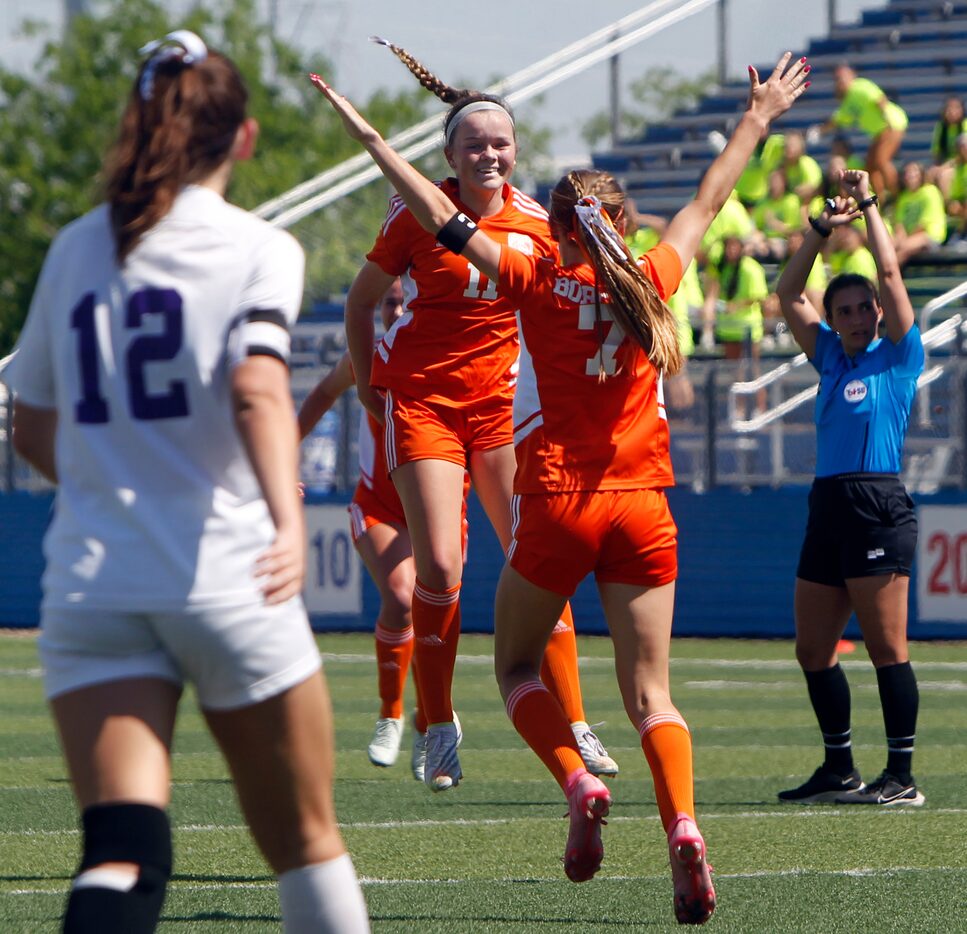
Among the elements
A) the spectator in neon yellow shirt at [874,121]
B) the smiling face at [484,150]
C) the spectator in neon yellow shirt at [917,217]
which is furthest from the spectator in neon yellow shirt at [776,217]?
the smiling face at [484,150]

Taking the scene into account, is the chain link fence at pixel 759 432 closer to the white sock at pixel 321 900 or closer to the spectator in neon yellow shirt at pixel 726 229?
the spectator in neon yellow shirt at pixel 726 229

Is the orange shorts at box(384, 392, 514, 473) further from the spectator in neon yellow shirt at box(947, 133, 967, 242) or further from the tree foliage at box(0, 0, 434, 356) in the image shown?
the tree foliage at box(0, 0, 434, 356)

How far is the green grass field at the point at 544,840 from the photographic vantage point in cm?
544

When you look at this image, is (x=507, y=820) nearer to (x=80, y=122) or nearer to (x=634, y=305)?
(x=634, y=305)

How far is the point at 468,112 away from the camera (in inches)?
254

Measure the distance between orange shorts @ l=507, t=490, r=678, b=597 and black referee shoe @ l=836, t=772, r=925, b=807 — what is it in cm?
264

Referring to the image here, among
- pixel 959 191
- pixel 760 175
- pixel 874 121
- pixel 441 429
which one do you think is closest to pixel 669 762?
pixel 441 429

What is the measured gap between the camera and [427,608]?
22.7ft

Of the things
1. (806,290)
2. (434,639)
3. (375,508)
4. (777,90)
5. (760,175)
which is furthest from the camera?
(760,175)

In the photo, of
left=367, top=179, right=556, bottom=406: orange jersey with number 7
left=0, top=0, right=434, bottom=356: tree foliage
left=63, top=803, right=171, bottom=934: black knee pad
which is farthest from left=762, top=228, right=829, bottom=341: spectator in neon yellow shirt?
left=0, top=0, right=434, bottom=356: tree foliage

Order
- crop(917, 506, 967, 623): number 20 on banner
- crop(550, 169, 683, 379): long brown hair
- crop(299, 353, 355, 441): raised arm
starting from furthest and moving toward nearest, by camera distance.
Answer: crop(917, 506, 967, 623): number 20 on banner, crop(299, 353, 355, 441): raised arm, crop(550, 169, 683, 379): long brown hair

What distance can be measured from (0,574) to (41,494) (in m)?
0.92

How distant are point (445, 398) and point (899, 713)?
2.21 metres

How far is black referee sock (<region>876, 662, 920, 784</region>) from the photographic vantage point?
7586 mm
